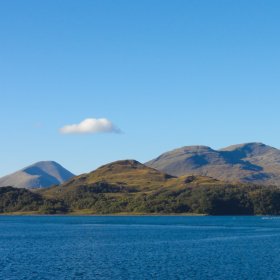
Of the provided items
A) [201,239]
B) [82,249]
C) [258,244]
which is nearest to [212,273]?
[82,249]

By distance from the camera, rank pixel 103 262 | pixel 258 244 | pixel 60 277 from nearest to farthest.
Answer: pixel 60 277 < pixel 103 262 < pixel 258 244

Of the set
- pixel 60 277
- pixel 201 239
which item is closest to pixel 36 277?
pixel 60 277

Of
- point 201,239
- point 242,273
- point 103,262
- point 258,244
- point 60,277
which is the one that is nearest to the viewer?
point 60,277

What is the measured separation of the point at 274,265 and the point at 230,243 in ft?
181

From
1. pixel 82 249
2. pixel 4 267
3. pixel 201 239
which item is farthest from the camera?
pixel 201 239

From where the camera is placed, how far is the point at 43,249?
6304 inches

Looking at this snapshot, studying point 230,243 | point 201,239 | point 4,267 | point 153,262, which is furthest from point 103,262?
point 201,239

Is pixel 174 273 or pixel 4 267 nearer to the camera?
pixel 174 273

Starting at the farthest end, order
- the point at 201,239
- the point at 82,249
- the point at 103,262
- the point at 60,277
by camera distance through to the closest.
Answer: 1. the point at 201,239
2. the point at 82,249
3. the point at 103,262
4. the point at 60,277

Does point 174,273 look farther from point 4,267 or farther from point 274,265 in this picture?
point 4,267

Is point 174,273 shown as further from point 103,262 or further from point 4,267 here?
point 4,267

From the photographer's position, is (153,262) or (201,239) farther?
(201,239)

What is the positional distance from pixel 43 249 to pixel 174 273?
5984 cm

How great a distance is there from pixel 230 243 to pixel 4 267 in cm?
8007
